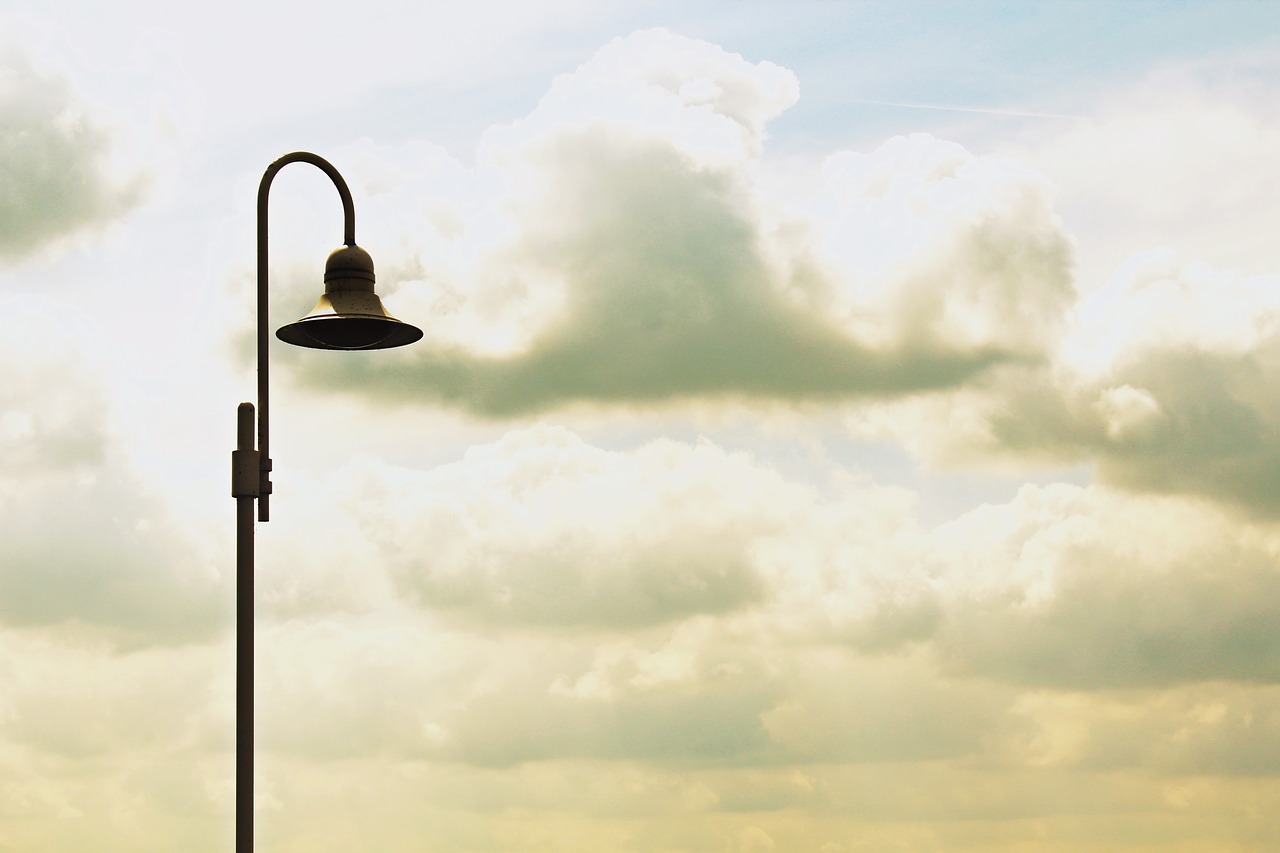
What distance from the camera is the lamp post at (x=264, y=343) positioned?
526 inches

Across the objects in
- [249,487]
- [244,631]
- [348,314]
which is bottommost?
[244,631]

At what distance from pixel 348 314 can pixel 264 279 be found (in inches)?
40.8

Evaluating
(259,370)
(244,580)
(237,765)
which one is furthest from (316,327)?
(237,765)

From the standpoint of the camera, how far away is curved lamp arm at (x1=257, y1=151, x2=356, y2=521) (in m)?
14.0

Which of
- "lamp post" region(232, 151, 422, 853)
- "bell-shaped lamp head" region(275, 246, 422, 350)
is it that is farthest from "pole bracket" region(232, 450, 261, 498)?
"bell-shaped lamp head" region(275, 246, 422, 350)

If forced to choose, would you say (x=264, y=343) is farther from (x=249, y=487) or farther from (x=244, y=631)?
(x=244, y=631)

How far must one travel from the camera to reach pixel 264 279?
564 inches

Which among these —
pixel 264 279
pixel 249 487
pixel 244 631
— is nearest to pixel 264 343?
pixel 264 279

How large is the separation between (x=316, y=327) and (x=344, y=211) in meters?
1.32

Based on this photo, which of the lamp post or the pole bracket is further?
the pole bracket

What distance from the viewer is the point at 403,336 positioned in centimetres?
1448

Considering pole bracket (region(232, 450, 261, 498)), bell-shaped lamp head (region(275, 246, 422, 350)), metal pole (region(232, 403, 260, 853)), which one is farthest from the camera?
bell-shaped lamp head (region(275, 246, 422, 350))

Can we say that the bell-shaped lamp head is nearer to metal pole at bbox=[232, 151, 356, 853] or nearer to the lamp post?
the lamp post

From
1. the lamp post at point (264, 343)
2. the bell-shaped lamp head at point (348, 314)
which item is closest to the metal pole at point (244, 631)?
the lamp post at point (264, 343)
